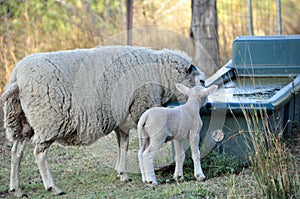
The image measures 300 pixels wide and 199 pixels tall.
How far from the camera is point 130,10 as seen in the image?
1028 centimetres

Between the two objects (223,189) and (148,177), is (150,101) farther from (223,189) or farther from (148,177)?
(223,189)

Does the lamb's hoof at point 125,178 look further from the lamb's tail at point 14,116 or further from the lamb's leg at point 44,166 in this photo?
the lamb's tail at point 14,116

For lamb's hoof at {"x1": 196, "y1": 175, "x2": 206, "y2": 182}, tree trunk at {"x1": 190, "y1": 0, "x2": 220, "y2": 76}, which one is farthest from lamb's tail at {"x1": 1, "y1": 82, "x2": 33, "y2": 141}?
tree trunk at {"x1": 190, "y1": 0, "x2": 220, "y2": 76}

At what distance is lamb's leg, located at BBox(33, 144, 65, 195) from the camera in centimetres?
570

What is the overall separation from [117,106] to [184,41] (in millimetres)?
5040

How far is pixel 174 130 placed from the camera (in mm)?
5543

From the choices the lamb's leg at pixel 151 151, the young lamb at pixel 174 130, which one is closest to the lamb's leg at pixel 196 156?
the young lamb at pixel 174 130

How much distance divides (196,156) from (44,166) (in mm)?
1464

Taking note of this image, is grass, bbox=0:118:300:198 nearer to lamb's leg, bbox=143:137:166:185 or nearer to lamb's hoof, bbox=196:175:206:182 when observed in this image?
lamb's hoof, bbox=196:175:206:182

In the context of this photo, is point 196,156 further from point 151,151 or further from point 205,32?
point 205,32

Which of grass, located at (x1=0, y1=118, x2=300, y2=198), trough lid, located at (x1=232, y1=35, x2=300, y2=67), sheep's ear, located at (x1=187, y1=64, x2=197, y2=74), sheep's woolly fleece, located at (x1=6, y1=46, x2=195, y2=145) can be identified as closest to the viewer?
grass, located at (x1=0, y1=118, x2=300, y2=198)

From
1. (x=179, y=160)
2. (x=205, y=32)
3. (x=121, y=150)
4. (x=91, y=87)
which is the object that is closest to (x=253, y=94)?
(x=179, y=160)

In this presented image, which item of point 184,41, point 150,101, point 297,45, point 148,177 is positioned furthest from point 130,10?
point 148,177

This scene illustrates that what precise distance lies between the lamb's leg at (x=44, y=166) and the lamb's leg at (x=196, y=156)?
1.30 m
